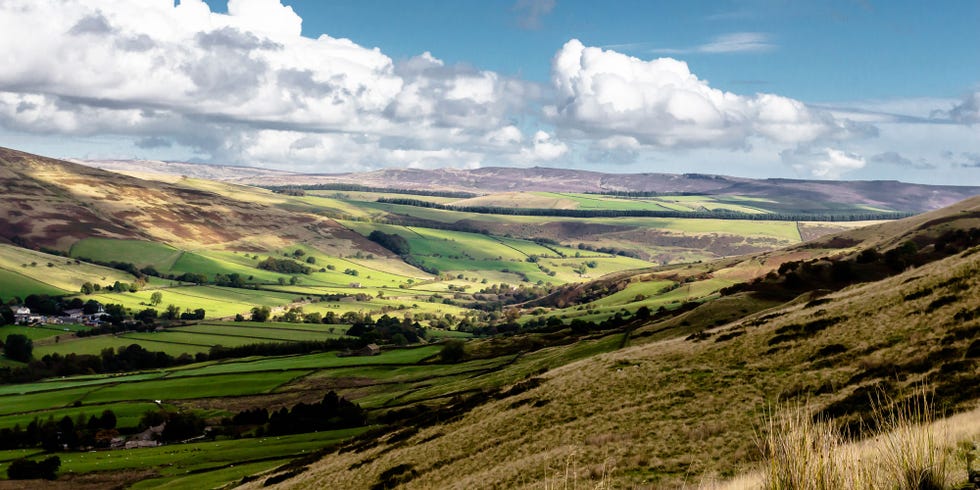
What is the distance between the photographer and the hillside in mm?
32781

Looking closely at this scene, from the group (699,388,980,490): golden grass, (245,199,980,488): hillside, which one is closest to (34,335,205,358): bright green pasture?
(245,199,980,488): hillside

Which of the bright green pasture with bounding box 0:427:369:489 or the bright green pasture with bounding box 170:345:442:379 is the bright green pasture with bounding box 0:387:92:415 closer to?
the bright green pasture with bounding box 170:345:442:379

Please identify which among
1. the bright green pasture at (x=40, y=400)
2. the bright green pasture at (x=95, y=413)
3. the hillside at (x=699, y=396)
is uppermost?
the hillside at (x=699, y=396)

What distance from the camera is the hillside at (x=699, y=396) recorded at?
32.8 metres

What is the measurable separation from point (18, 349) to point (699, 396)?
610 ft

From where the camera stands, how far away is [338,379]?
440ft

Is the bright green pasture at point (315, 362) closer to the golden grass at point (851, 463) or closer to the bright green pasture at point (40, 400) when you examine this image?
the bright green pasture at point (40, 400)

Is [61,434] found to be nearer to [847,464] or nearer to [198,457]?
[198,457]

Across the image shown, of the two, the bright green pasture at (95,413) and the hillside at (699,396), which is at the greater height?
the hillside at (699,396)

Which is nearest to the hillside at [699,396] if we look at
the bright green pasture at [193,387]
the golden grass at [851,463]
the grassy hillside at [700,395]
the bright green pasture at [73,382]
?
the grassy hillside at [700,395]

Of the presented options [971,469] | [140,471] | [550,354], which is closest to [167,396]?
[140,471]

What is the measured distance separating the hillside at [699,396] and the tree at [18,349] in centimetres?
14804

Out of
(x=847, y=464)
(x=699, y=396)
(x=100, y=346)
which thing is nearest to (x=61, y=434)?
(x=100, y=346)

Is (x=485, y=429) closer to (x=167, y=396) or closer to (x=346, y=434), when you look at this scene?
(x=346, y=434)
